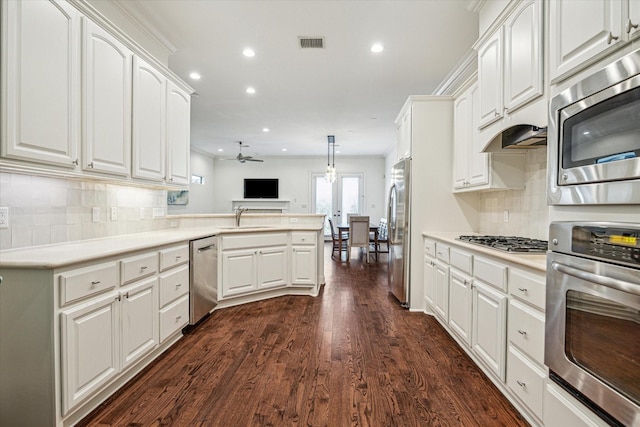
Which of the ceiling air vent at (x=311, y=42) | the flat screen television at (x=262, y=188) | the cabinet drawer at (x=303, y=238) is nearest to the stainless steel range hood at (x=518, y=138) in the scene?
the ceiling air vent at (x=311, y=42)

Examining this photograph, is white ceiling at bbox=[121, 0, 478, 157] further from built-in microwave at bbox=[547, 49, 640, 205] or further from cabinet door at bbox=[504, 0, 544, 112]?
built-in microwave at bbox=[547, 49, 640, 205]

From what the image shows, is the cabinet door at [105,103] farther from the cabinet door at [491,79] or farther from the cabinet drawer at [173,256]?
the cabinet door at [491,79]

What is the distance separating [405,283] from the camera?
11.0 ft

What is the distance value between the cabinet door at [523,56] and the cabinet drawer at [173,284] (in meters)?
2.79

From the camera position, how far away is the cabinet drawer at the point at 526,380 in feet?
4.71

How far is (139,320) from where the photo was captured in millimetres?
1956

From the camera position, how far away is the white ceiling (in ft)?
8.41

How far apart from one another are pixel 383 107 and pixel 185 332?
4.37 m

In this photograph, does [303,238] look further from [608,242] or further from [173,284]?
[608,242]

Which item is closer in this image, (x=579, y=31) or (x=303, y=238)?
(x=579, y=31)

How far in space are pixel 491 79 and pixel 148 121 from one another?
2786 millimetres

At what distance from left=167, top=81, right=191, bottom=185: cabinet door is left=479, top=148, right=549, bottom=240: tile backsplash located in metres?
3.19

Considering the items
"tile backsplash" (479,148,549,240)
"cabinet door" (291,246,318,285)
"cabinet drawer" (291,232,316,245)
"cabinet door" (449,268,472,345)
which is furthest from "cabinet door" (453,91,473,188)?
"cabinet door" (291,246,318,285)

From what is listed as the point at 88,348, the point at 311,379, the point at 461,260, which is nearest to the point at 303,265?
the point at 311,379
